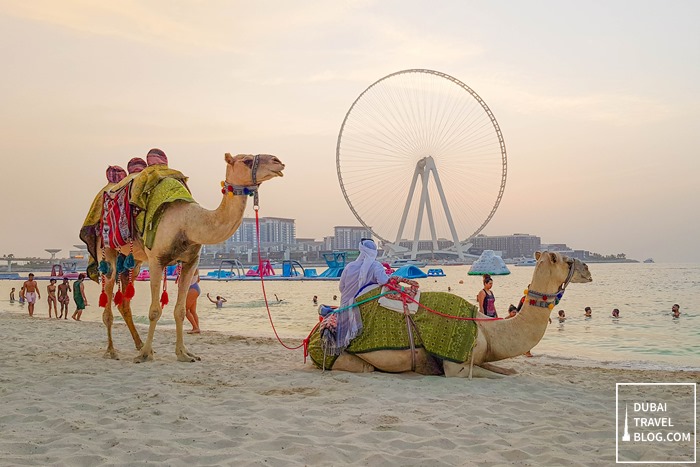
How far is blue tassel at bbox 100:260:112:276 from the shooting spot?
891cm

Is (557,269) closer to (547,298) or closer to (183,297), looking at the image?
(547,298)

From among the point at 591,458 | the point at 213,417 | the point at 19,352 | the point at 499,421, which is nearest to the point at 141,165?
the point at 19,352

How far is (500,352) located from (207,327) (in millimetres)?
13241

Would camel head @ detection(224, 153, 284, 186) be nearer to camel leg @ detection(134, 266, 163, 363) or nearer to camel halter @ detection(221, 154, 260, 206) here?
camel halter @ detection(221, 154, 260, 206)

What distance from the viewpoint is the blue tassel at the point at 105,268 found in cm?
891

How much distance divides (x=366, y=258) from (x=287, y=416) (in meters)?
2.72

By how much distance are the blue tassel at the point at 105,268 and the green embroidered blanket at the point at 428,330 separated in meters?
3.90

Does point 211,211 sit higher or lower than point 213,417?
higher

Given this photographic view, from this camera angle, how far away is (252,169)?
7160 mm

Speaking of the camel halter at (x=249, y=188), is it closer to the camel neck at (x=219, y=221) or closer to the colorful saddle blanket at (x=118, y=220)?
the camel neck at (x=219, y=221)

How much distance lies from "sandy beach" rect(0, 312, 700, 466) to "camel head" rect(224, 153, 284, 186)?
2.23 metres

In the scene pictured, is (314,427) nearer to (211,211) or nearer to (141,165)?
(211,211)

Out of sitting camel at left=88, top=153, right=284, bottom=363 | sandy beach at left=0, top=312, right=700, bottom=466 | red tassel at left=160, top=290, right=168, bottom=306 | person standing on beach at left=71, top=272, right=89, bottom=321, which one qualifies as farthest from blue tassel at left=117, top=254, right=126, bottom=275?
person standing on beach at left=71, top=272, right=89, bottom=321

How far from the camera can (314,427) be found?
4.75 meters
